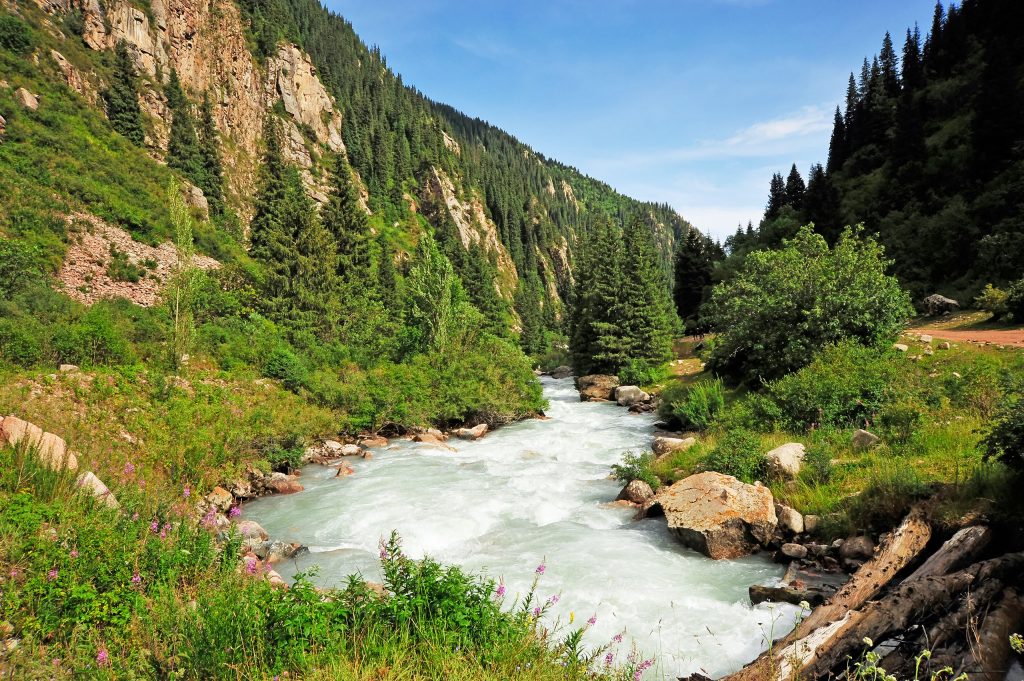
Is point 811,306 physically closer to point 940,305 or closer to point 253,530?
point 940,305

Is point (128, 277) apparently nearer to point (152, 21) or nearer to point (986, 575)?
point (986, 575)

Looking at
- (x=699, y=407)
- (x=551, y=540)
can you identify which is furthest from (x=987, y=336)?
(x=551, y=540)

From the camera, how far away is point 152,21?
51281 millimetres

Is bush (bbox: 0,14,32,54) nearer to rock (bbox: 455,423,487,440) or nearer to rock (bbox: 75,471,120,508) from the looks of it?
rock (bbox: 455,423,487,440)

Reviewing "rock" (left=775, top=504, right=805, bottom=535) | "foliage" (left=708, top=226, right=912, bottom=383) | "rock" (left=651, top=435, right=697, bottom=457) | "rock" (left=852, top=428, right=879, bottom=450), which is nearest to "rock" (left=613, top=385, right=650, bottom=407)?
"foliage" (left=708, top=226, right=912, bottom=383)

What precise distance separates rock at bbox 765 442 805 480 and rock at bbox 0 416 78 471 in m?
13.3

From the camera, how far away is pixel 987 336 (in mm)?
20672

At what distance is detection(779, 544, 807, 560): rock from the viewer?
8.25 m

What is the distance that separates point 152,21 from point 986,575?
2916 inches

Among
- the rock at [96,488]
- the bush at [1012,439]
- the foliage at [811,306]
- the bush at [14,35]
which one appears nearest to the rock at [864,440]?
the bush at [1012,439]

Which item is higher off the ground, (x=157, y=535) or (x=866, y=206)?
(x=866, y=206)

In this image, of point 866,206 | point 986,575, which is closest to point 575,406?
point 986,575

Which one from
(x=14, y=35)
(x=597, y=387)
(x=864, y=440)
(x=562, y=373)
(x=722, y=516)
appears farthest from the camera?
(x=562, y=373)

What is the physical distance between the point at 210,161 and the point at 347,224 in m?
20.5
